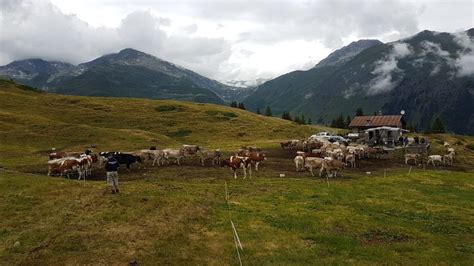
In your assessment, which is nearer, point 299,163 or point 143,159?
point 299,163

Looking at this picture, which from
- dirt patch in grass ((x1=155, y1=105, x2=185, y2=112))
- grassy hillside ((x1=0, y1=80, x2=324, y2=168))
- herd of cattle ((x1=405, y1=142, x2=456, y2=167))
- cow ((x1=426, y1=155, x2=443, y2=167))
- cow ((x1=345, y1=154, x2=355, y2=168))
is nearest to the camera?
cow ((x1=345, y1=154, x2=355, y2=168))

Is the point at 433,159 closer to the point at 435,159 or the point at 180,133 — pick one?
the point at 435,159

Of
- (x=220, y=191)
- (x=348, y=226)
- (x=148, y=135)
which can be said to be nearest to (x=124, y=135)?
(x=148, y=135)

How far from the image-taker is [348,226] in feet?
89.9

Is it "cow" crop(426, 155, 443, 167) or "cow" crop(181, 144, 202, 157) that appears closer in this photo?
"cow" crop(181, 144, 202, 157)

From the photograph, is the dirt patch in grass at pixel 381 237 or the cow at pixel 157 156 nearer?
the dirt patch in grass at pixel 381 237

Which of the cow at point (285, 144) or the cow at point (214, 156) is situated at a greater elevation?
the cow at point (285, 144)

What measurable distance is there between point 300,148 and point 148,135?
28471 mm

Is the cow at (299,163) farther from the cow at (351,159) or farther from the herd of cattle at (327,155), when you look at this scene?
the cow at (351,159)

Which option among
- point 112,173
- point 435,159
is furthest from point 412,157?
point 112,173

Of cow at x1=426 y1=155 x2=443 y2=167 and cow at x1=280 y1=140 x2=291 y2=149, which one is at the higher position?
cow at x1=280 y1=140 x2=291 y2=149

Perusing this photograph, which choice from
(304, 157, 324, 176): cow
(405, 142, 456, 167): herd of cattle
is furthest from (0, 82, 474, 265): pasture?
(405, 142, 456, 167): herd of cattle

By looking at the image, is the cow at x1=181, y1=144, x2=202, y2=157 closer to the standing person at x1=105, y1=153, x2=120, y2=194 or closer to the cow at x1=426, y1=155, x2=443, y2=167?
the standing person at x1=105, y1=153, x2=120, y2=194

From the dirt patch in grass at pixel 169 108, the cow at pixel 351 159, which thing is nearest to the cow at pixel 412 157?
the cow at pixel 351 159
